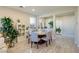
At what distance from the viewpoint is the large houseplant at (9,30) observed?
14.6 feet

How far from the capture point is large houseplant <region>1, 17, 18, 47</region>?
4.44 metres

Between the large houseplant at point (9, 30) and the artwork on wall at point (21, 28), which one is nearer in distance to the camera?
the large houseplant at point (9, 30)

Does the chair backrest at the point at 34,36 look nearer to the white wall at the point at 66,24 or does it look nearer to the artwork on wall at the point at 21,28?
the artwork on wall at the point at 21,28

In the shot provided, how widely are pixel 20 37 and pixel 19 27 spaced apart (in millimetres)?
569

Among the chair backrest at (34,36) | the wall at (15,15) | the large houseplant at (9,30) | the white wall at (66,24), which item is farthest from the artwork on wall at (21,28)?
the white wall at (66,24)

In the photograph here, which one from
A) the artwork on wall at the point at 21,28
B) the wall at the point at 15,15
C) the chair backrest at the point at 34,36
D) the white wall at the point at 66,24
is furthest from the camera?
the artwork on wall at the point at 21,28

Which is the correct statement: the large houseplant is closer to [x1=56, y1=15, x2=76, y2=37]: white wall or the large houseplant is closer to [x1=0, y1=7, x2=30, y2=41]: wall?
[x1=0, y1=7, x2=30, y2=41]: wall

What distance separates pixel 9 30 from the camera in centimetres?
462

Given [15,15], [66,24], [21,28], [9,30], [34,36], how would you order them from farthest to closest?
[21,28] → [66,24] → [15,15] → [34,36] → [9,30]

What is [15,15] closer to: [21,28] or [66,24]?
[21,28]

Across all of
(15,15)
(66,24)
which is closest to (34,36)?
(15,15)

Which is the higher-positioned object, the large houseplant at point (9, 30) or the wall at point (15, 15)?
the wall at point (15, 15)

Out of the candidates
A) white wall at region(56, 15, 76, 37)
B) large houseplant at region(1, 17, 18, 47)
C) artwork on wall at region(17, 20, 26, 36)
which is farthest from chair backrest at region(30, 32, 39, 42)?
white wall at region(56, 15, 76, 37)
